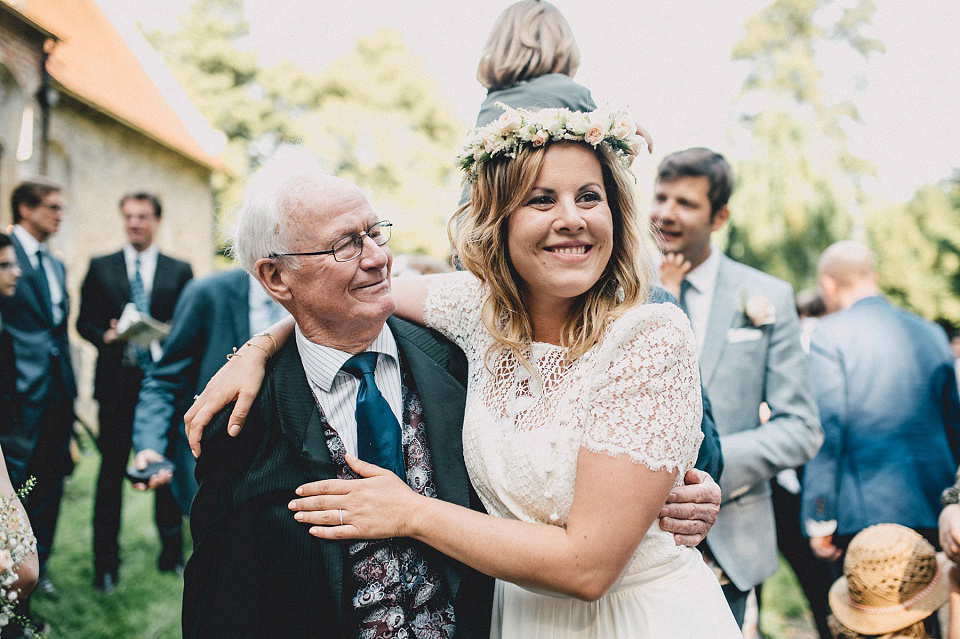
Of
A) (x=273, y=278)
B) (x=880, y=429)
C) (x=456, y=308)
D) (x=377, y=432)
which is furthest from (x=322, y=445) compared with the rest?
(x=880, y=429)

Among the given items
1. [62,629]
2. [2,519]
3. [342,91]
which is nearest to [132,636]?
[62,629]

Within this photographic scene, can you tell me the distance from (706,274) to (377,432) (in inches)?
85.1

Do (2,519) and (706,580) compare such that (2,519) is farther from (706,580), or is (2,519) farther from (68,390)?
(68,390)

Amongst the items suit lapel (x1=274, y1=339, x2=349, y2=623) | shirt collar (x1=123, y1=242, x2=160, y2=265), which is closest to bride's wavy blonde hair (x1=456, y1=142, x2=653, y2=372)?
suit lapel (x1=274, y1=339, x2=349, y2=623)

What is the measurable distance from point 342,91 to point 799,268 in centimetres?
1991

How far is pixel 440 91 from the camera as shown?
30.8 m

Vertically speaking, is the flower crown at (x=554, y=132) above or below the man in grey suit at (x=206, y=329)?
above

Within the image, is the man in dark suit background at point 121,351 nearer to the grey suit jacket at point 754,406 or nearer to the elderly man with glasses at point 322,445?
the elderly man with glasses at point 322,445

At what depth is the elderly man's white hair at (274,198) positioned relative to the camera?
2.25m

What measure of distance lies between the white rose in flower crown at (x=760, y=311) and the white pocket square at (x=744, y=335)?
32 mm

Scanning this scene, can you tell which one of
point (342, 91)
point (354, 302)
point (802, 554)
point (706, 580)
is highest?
point (342, 91)

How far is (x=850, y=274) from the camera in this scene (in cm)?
522

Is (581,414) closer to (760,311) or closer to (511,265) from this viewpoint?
(511,265)

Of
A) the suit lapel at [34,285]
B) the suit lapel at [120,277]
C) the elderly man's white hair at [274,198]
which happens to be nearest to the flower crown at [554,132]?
the elderly man's white hair at [274,198]
